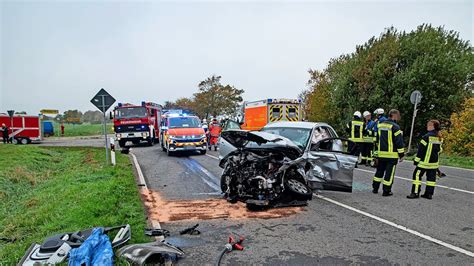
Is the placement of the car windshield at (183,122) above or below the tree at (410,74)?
below

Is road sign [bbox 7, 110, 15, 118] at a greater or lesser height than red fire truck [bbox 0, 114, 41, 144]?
greater

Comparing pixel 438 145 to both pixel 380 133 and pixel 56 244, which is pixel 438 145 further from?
pixel 56 244

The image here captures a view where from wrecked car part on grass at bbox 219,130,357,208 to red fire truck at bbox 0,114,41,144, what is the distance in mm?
27368

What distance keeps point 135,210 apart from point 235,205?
6.54 feet

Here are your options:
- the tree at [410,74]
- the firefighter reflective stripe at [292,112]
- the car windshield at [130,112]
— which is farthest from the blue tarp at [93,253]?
the tree at [410,74]

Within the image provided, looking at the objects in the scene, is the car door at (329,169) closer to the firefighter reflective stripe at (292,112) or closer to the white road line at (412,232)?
the white road line at (412,232)

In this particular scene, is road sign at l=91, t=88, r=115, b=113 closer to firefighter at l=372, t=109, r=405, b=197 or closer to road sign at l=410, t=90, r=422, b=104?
firefighter at l=372, t=109, r=405, b=197

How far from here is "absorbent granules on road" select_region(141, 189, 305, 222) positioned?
602cm

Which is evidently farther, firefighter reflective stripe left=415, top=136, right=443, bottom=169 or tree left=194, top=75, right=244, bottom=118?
tree left=194, top=75, right=244, bottom=118

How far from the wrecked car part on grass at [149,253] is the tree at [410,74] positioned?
20.2 m

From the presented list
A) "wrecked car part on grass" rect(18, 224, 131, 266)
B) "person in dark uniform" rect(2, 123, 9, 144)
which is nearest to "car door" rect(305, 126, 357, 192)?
"wrecked car part on grass" rect(18, 224, 131, 266)

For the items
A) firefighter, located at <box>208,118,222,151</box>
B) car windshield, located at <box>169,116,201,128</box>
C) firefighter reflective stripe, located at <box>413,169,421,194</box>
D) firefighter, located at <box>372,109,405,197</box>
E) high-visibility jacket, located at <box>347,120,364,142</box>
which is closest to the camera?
firefighter reflective stripe, located at <box>413,169,421,194</box>

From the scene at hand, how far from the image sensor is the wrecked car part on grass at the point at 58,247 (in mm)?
3813

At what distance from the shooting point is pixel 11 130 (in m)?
27.7
